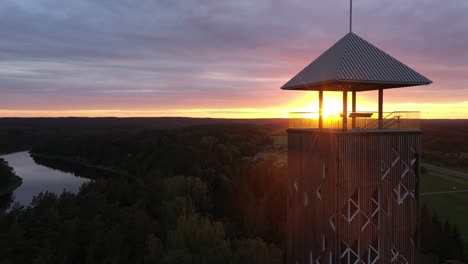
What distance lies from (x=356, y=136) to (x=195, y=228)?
78.3ft

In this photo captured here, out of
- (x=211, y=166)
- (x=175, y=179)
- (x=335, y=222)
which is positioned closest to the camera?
(x=335, y=222)

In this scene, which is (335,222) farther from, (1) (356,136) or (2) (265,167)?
(2) (265,167)

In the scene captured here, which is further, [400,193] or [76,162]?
[76,162]

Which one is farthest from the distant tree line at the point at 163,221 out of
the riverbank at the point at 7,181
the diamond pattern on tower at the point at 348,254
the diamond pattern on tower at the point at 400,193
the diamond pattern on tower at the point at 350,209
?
the riverbank at the point at 7,181

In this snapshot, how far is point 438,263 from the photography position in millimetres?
38750

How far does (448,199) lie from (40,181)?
106m

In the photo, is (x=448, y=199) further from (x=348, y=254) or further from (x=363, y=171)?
(x=363, y=171)

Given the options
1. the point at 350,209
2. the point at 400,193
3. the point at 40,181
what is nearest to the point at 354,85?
the point at 400,193

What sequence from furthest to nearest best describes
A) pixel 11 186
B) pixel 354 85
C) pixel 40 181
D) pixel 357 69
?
pixel 40 181 < pixel 11 186 < pixel 354 85 < pixel 357 69

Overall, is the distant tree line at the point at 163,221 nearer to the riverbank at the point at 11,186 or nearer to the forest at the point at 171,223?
the forest at the point at 171,223

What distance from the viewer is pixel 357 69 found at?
1820 cm

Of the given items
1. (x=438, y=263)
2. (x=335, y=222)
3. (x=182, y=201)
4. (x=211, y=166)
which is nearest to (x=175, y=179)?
(x=182, y=201)

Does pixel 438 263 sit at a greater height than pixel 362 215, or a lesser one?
lesser

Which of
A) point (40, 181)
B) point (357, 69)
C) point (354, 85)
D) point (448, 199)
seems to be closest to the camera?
point (357, 69)
